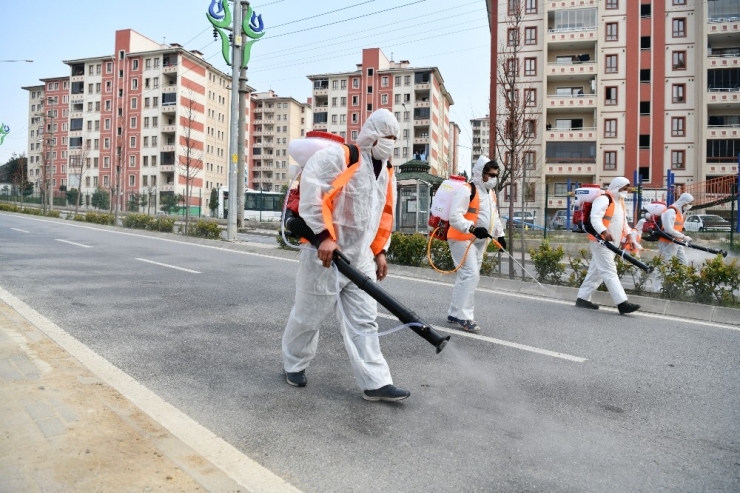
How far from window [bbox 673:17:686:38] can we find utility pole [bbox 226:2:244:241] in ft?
138

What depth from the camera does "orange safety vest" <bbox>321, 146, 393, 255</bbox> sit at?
4.07m

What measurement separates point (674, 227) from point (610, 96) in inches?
1665

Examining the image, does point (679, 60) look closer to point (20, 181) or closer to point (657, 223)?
point (657, 223)

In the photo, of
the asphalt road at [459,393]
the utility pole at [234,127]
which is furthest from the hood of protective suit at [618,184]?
the utility pole at [234,127]

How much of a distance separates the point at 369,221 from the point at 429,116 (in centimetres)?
7878

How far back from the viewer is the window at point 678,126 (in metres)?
49.5

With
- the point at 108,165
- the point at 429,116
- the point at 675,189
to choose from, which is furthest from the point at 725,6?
the point at 108,165

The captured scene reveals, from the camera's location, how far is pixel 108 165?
84.2 metres

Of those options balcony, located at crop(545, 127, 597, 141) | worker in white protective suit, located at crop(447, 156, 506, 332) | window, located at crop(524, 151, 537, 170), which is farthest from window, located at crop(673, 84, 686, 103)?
worker in white protective suit, located at crop(447, 156, 506, 332)

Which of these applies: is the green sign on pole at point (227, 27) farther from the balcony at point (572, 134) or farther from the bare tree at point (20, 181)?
the bare tree at point (20, 181)

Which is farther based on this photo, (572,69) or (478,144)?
(478,144)

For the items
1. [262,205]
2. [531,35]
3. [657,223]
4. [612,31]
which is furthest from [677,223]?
[531,35]

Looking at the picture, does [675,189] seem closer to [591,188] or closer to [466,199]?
[591,188]

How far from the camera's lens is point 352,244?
14.0ft
